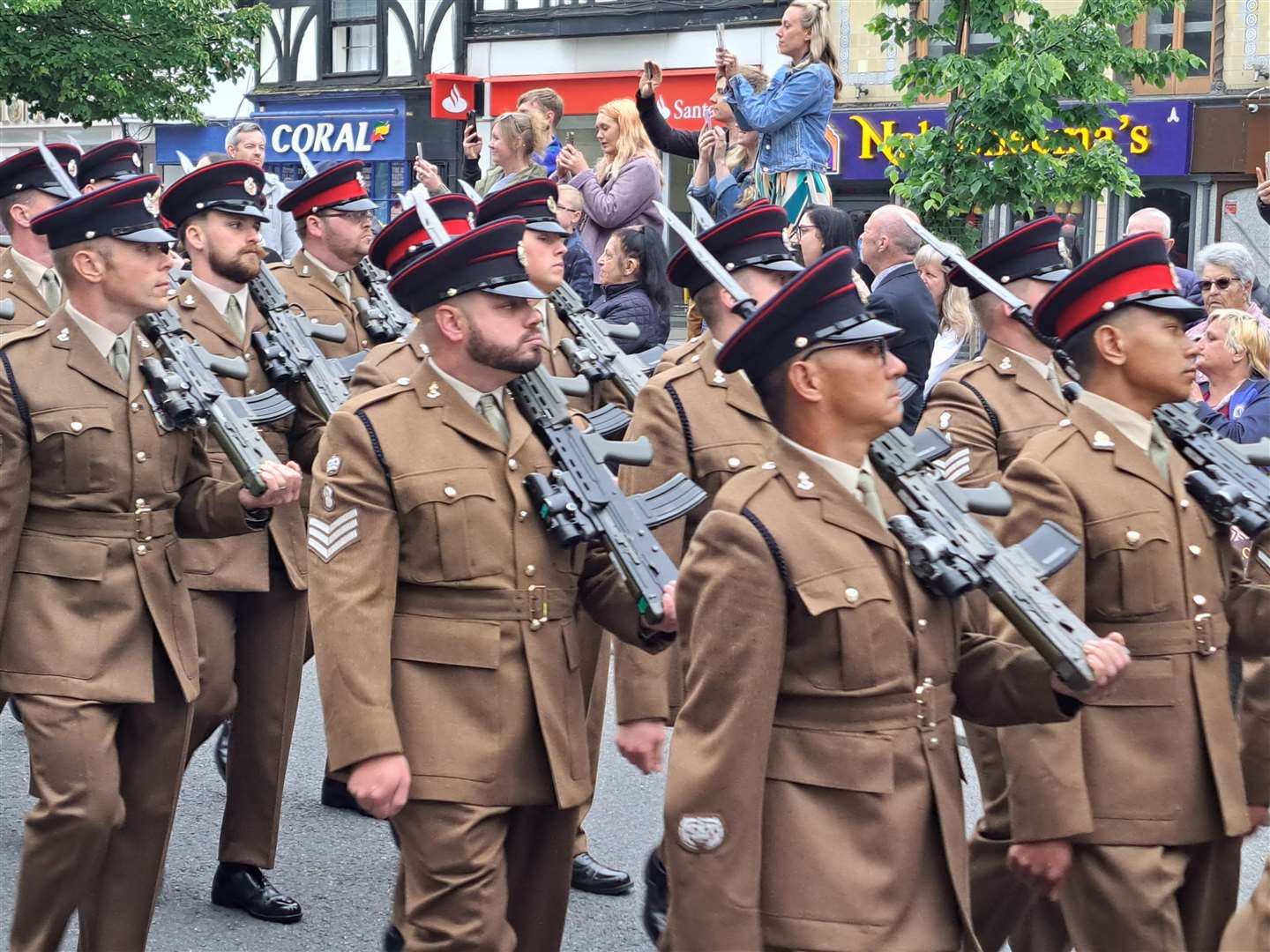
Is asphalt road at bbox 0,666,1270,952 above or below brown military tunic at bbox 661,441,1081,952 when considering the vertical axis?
below

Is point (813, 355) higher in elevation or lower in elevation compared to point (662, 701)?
higher

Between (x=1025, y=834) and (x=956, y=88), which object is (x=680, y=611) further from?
(x=956, y=88)

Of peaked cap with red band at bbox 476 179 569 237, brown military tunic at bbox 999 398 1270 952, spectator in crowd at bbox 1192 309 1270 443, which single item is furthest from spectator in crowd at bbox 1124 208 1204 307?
brown military tunic at bbox 999 398 1270 952

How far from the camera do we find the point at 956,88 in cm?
1122

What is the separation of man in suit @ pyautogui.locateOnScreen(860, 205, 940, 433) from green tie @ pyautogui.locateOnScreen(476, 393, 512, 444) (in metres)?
3.33

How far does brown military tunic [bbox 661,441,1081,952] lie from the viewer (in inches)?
138

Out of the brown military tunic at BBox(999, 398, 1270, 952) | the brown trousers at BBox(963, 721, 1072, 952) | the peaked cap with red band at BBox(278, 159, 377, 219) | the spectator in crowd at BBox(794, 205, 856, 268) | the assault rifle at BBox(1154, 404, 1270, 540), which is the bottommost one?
the brown trousers at BBox(963, 721, 1072, 952)

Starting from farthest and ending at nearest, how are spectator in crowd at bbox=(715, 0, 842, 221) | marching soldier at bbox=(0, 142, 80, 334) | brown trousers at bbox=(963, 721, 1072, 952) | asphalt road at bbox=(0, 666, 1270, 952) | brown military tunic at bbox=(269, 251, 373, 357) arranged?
spectator in crowd at bbox=(715, 0, 842, 221) → marching soldier at bbox=(0, 142, 80, 334) → brown military tunic at bbox=(269, 251, 373, 357) → asphalt road at bbox=(0, 666, 1270, 952) → brown trousers at bbox=(963, 721, 1072, 952)

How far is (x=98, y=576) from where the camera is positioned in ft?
16.6

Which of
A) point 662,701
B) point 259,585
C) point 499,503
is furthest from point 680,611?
point 259,585

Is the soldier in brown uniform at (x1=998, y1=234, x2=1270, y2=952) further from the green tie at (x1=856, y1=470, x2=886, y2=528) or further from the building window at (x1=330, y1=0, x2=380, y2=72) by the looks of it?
the building window at (x1=330, y1=0, x2=380, y2=72)

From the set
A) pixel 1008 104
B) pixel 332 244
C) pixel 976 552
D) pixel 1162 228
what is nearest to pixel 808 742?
pixel 976 552

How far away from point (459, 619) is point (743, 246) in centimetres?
217

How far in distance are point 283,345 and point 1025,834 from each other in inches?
129
